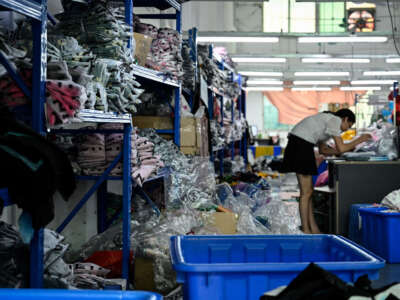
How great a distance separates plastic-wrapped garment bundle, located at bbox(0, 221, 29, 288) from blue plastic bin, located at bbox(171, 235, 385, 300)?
2.32ft

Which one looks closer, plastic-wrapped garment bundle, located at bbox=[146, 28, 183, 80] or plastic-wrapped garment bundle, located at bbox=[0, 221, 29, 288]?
plastic-wrapped garment bundle, located at bbox=[0, 221, 29, 288]

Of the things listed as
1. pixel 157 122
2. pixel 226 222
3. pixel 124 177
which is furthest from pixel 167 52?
pixel 124 177

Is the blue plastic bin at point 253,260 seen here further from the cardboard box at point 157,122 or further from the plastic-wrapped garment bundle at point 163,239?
the cardboard box at point 157,122

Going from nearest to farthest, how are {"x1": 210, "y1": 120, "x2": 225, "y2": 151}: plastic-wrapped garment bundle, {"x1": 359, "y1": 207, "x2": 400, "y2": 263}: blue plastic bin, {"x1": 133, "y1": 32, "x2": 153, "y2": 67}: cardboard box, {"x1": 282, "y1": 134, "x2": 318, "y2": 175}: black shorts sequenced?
{"x1": 133, "y1": 32, "x2": 153, "y2": 67}: cardboard box < {"x1": 359, "y1": 207, "x2": 400, "y2": 263}: blue plastic bin < {"x1": 282, "y1": 134, "x2": 318, "y2": 175}: black shorts < {"x1": 210, "y1": 120, "x2": 225, "y2": 151}: plastic-wrapped garment bundle

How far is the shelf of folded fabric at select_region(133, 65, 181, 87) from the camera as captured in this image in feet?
12.3

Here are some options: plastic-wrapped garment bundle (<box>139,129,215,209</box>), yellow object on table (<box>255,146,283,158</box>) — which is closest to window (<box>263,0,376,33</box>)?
yellow object on table (<box>255,146,283,158</box>)

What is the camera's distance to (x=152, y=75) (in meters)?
4.11

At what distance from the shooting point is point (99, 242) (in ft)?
12.5

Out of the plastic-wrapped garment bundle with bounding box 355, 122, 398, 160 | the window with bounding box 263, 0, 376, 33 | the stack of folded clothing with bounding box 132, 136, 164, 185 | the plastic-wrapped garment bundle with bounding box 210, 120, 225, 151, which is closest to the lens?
the stack of folded clothing with bounding box 132, 136, 164, 185

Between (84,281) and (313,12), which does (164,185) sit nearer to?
(84,281)

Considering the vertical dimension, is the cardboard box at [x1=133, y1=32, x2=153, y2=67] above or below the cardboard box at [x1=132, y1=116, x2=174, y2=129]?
above

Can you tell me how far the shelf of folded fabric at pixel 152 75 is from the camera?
148 inches

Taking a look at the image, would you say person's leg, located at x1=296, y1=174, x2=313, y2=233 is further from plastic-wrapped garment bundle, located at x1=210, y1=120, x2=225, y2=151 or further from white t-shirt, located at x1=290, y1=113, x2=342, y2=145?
plastic-wrapped garment bundle, located at x1=210, y1=120, x2=225, y2=151

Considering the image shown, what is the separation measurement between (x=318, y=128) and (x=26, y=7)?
4.56 m
